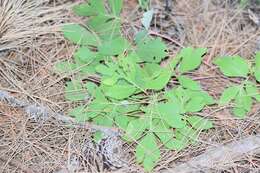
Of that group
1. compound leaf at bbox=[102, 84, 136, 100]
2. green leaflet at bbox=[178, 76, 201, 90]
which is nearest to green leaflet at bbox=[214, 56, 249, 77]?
green leaflet at bbox=[178, 76, 201, 90]

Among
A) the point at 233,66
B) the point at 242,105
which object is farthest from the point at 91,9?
the point at 242,105

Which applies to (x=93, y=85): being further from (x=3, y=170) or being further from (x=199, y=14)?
(x=199, y=14)

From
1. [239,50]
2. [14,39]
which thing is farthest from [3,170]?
[239,50]

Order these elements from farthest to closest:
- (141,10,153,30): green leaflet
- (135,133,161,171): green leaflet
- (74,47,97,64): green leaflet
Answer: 1. (141,10,153,30): green leaflet
2. (74,47,97,64): green leaflet
3. (135,133,161,171): green leaflet

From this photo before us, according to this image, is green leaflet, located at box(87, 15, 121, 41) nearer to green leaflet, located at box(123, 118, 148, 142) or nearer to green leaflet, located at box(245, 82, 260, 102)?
green leaflet, located at box(123, 118, 148, 142)

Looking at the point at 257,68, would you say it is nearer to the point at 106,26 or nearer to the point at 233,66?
the point at 233,66

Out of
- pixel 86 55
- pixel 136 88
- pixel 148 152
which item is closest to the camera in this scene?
pixel 148 152

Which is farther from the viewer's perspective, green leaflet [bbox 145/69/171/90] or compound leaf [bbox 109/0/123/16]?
compound leaf [bbox 109/0/123/16]
